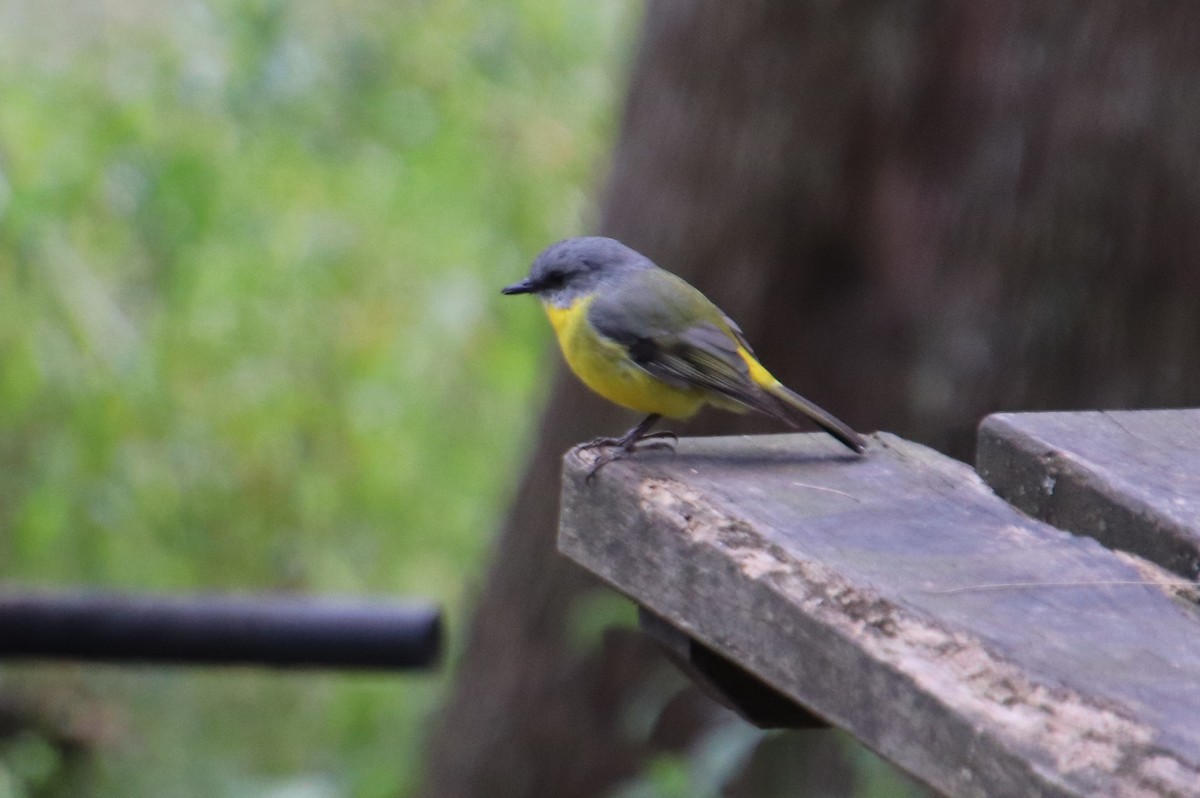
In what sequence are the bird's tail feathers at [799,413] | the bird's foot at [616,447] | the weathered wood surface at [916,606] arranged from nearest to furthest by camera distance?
the weathered wood surface at [916,606] < the bird's foot at [616,447] < the bird's tail feathers at [799,413]

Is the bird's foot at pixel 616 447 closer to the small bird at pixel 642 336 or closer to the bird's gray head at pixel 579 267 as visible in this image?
the small bird at pixel 642 336

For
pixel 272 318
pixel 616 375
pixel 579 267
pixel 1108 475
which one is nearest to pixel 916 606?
pixel 1108 475

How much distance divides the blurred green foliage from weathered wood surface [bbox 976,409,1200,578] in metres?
2.81

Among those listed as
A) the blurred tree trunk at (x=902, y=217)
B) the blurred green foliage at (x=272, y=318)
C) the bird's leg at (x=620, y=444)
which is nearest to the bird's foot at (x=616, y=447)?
the bird's leg at (x=620, y=444)

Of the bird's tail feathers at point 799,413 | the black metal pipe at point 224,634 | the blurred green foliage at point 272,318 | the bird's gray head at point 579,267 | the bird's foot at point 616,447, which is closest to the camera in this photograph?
the bird's foot at point 616,447

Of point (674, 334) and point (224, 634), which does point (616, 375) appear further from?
point (224, 634)

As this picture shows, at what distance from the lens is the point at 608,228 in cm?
508

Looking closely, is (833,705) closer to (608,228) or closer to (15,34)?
(608,228)

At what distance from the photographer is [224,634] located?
3447mm

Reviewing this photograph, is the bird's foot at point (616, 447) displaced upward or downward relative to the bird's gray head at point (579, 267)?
downward

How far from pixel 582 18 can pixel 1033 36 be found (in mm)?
2953

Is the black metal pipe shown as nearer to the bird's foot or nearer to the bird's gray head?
the bird's gray head

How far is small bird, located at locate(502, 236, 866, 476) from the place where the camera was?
2.85m

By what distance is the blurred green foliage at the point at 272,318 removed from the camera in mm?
4852
